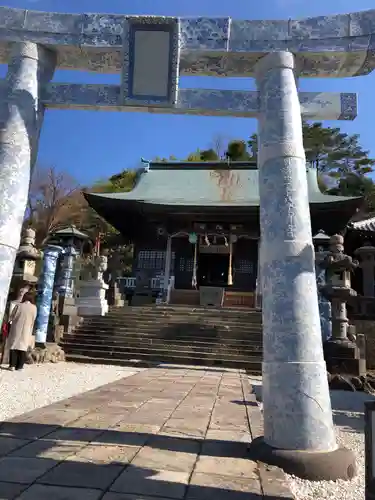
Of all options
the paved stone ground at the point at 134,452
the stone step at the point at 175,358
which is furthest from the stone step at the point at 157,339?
the paved stone ground at the point at 134,452

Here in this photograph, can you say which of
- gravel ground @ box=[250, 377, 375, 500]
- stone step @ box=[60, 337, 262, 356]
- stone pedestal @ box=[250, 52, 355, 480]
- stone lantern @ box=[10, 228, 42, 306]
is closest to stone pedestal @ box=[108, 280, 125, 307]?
stone step @ box=[60, 337, 262, 356]

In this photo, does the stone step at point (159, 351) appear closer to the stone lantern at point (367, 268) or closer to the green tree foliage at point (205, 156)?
the stone lantern at point (367, 268)

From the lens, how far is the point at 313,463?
3.29 meters

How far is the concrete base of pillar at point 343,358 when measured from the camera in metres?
10.4

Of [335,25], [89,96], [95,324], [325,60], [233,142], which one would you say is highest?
[233,142]

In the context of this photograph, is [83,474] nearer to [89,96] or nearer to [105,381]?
[89,96]

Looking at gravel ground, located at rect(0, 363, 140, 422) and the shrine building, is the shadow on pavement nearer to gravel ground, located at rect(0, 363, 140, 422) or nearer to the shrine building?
gravel ground, located at rect(0, 363, 140, 422)

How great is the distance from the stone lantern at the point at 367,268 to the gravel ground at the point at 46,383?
40.2 feet

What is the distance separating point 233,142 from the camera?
121ft

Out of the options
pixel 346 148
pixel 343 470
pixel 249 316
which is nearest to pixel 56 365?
pixel 249 316

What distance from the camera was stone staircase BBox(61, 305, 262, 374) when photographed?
483 inches

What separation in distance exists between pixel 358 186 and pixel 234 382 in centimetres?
2856

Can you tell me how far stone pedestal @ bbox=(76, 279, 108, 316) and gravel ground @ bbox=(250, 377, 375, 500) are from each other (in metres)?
7.81

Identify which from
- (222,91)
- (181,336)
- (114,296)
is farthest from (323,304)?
(222,91)
